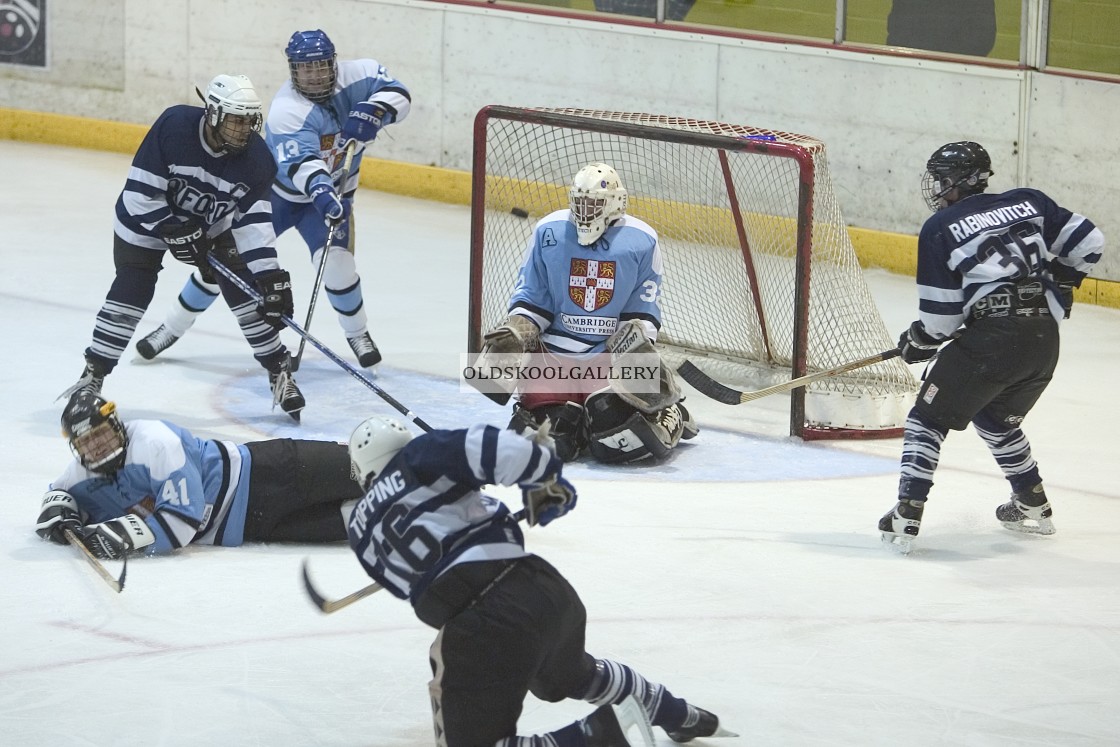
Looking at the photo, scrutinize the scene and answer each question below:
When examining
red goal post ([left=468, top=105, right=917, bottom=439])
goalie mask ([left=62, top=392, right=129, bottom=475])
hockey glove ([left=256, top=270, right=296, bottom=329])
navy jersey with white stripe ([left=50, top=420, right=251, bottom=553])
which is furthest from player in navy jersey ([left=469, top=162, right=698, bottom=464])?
goalie mask ([left=62, top=392, right=129, bottom=475])

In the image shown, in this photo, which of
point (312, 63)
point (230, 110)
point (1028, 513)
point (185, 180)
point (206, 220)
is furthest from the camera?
point (312, 63)

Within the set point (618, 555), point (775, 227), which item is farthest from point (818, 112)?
point (618, 555)

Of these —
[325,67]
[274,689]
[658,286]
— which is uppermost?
[325,67]

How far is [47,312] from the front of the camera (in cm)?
706

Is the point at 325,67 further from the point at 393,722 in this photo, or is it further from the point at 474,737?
the point at 474,737

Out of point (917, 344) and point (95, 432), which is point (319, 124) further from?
point (917, 344)

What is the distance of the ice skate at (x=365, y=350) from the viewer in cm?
641

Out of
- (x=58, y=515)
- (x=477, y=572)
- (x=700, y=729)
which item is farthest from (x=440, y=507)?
(x=58, y=515)

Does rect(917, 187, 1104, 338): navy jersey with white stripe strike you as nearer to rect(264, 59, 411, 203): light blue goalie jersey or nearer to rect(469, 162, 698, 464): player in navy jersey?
rect(469, 162, 698, 464): player in navy jersey

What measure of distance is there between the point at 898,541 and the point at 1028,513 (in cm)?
43

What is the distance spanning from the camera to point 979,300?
4395 mm

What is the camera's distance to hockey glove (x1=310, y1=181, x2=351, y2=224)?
5988 mm

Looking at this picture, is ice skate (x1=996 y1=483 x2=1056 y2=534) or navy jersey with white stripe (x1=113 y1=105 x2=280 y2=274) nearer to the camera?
ice skate (x1=996 y1=483 x2=1056 y2=534)

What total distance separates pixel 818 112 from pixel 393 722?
5.53 meters
